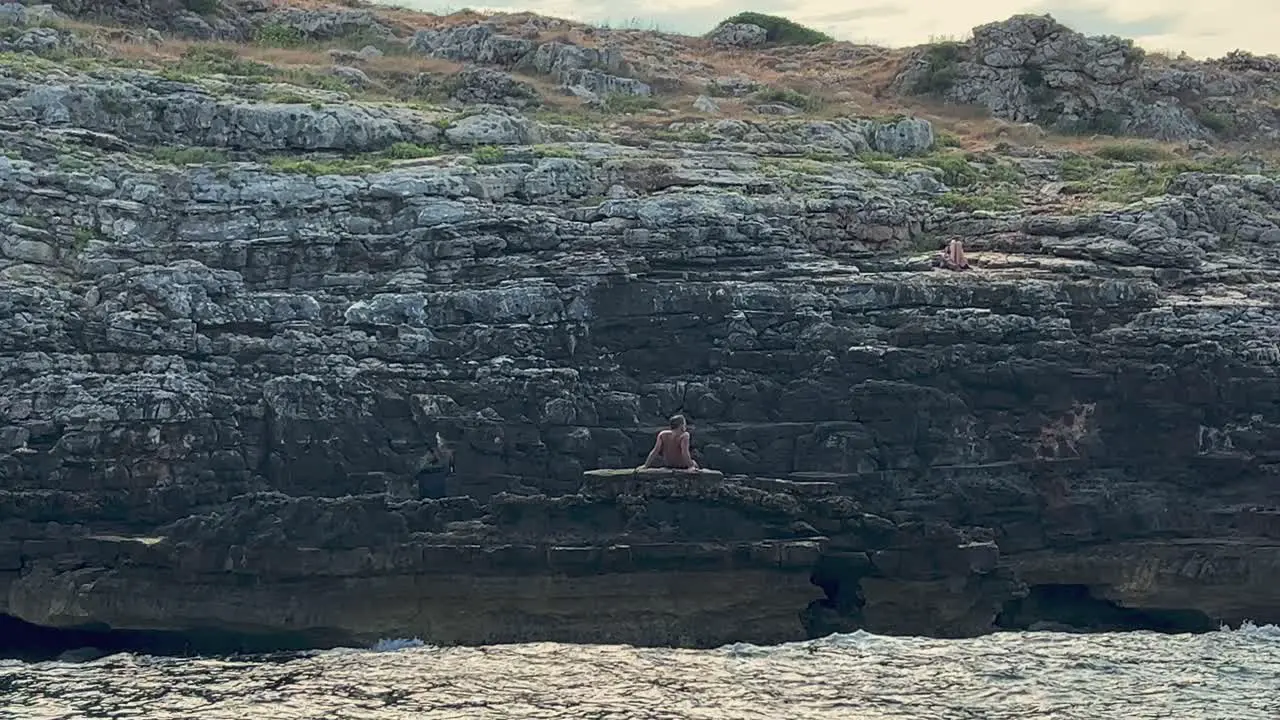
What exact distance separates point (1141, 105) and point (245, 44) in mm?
24570

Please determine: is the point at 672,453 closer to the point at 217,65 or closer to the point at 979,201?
the point at 979,201

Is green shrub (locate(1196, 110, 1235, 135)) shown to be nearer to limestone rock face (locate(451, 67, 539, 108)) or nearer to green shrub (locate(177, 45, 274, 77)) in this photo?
limestone rock face (locate(451, 67, 539, 108))

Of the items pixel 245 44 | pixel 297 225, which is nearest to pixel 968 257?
pixel 297 225

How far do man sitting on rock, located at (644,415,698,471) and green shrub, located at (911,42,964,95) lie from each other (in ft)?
80.1

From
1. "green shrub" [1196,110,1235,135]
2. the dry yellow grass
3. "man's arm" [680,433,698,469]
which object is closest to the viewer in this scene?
"man's arm" [680,433,698,469]

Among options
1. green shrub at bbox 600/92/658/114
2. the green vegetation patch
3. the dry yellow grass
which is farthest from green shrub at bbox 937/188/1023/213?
the green vegetation patch

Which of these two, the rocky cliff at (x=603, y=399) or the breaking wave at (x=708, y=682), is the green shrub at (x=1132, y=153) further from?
the breaking wave at (x=708, y=682)

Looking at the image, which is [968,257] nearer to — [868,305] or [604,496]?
[868,305]

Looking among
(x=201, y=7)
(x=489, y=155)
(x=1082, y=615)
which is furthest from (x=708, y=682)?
(x=201, y=7)

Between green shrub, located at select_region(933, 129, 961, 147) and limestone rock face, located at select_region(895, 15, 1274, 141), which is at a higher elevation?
limestone rock face, located at select_region(895, 15, 1274, 141)

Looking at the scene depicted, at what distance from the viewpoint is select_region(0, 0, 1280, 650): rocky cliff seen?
108 ft

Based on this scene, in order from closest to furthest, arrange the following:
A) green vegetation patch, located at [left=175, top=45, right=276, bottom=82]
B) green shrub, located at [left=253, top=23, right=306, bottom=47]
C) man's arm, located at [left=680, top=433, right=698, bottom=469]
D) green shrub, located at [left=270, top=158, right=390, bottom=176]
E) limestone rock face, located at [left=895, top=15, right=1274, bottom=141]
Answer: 1. man's arm, located at [left=680, top=433, right=698, bottom=469]
2. green shrub, located at [left=270, top=158, right=390, bottom=176]
3. green vegetation patch, located at [left=175, top=45, right=276, bottom=82]
4. limestone rock face, located at [left=895, top=15, right=1274, bottom=141]
5. green shrub, located at [left=253, top=23, right=306, bottom=47]

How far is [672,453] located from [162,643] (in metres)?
9.18

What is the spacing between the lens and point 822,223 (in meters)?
39.4
